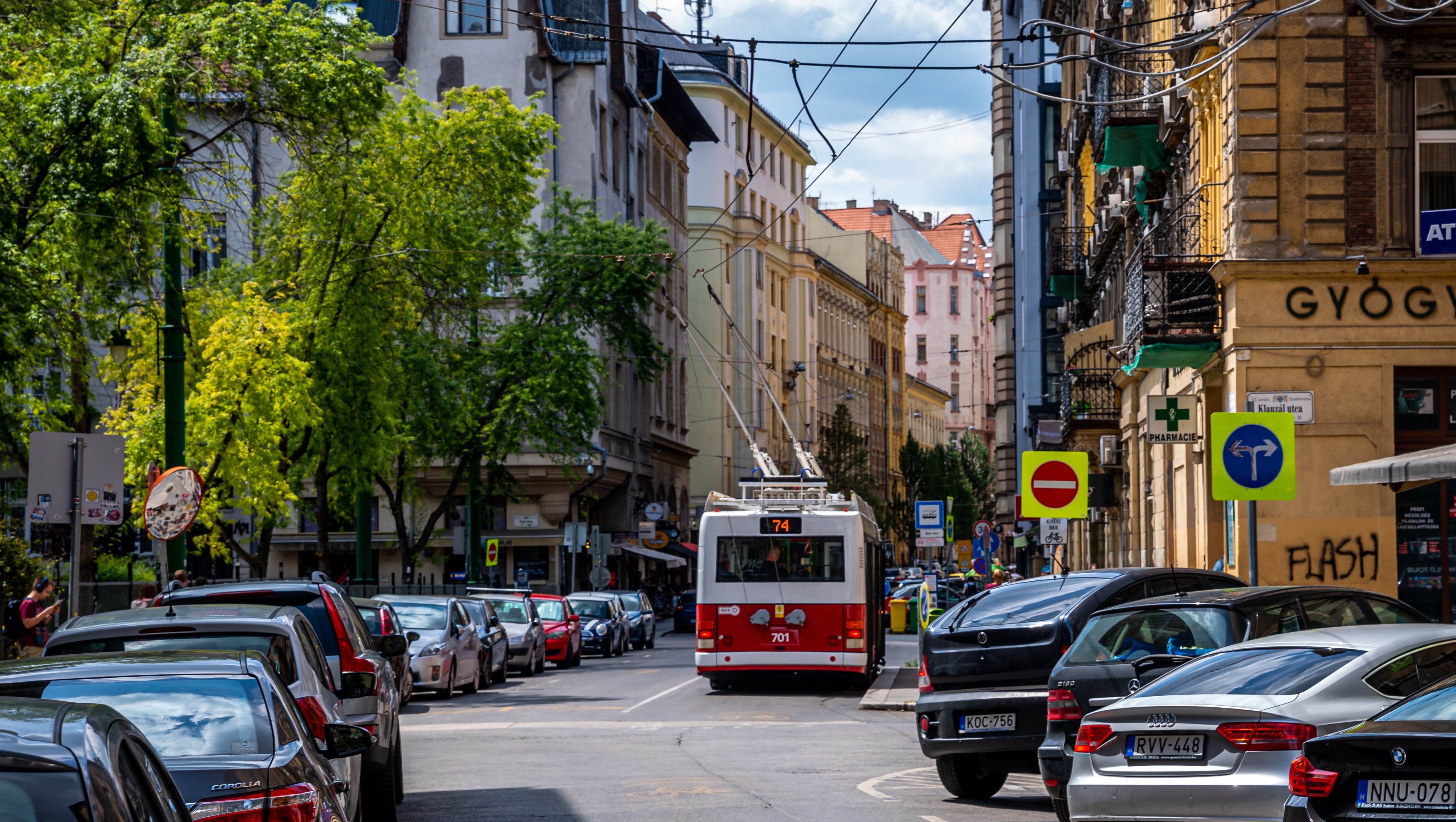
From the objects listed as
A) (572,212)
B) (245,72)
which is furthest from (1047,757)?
(572,212)

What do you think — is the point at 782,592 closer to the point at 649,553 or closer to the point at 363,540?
the point at 363,540

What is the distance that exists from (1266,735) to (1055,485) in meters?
14.3

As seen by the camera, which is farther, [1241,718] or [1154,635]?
[1154,635]

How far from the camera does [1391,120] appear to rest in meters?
24.3

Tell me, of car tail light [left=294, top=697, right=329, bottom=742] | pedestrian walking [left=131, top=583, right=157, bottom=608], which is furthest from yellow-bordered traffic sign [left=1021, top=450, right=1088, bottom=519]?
car tail light [left=294, top=697, right=329, bottom=742]

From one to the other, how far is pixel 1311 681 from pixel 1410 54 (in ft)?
56.6

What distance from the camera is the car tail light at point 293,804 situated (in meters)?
7.18

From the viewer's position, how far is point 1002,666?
13930 mm

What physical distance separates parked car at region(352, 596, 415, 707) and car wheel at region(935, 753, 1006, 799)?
8855mm

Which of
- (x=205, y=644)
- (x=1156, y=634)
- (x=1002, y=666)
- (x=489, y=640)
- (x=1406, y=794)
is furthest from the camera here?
(x=489, y=640)

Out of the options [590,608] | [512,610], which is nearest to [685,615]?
[590,608]

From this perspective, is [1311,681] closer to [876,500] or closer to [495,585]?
[495,585]

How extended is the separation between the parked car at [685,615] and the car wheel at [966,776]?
47107 millimetres

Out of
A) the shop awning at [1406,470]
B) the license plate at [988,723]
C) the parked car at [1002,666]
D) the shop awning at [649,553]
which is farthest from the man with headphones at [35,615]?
the shop awning at [649,553]
